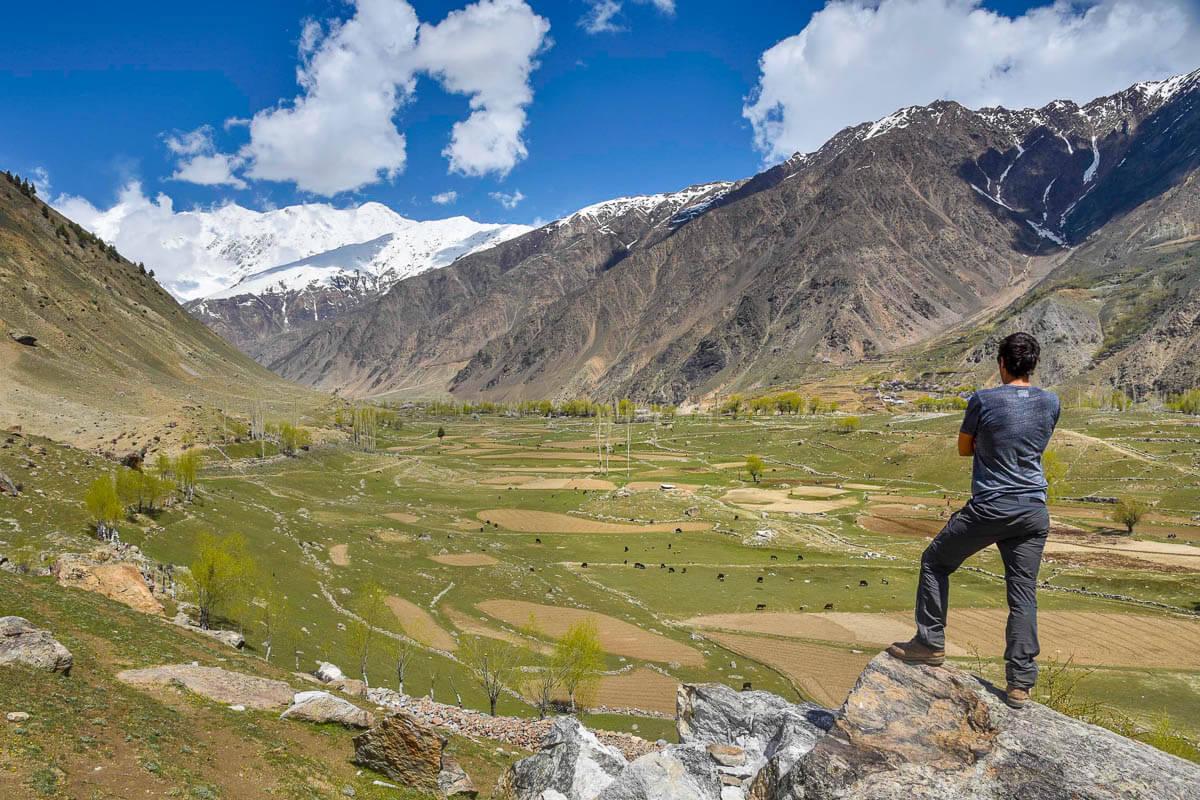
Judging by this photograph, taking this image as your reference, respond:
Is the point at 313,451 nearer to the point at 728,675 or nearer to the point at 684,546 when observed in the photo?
the point at 684,546

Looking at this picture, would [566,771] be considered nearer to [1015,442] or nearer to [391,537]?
[1015,442]

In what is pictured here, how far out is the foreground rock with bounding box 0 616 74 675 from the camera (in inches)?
552

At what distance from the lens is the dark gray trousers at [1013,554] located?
7973 mm

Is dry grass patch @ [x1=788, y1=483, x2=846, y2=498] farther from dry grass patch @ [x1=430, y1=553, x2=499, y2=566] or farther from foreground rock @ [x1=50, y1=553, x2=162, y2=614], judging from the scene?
foreground rock @ [x1=50, y1=553, x2=162, y2=614]

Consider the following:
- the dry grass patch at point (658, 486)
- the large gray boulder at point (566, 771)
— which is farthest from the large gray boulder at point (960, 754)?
the dry grass patch at point (658, 486)

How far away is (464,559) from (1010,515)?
62.3 m

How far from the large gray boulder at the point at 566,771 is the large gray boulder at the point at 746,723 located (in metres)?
2.10

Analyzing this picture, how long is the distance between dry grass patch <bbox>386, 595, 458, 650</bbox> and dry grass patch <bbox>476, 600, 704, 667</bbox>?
5.30m

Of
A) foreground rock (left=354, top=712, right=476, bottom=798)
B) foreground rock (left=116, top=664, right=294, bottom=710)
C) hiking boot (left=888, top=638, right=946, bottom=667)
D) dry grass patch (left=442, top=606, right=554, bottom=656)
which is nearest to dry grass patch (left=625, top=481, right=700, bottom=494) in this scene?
dry grass patch (left=442, top=606, right=554, bottom=656)

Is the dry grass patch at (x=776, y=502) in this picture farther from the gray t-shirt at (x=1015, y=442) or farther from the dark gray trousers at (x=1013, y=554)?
the gray t-shirt at (x=1015, y=442)

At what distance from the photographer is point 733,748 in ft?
38.7

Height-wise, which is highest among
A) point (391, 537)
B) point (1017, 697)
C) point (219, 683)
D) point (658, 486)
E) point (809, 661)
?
point (1017, 697)

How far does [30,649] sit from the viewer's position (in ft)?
46.8

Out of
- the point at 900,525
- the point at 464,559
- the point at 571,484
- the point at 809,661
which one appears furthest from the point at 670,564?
the point at 571,484
